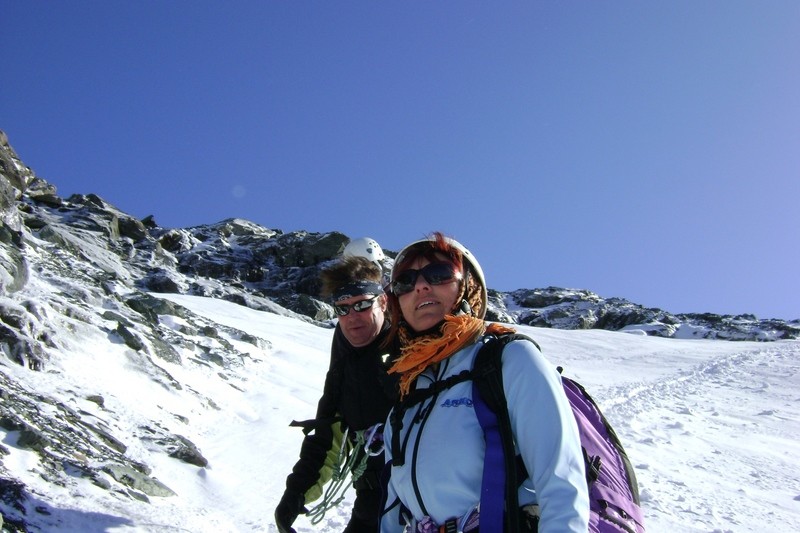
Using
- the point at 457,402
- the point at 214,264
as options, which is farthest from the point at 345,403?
the point at 214,264

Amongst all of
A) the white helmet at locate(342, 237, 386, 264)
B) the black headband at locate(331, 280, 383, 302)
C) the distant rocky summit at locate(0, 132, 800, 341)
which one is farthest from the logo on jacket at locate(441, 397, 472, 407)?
the distant rocky summit at locate(0, 132, 800, 341)

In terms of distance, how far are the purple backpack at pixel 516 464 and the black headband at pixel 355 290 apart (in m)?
1.75

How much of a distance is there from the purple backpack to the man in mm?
1446

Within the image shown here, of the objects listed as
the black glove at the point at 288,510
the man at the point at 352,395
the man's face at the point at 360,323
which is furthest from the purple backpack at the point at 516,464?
the black glove at the point at 288,510

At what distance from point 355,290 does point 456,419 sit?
1.90 m

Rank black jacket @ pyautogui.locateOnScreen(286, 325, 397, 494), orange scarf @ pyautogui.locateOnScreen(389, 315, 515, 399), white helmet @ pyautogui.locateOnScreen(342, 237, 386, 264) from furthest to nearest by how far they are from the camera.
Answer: white helmet @ pyautogui.locateOnScreen(342, 237, 386, 264), black jacket @ pyautogui.locateOnScreen(286, 325, 397, 494), orange scarf @ pyautogui.locateOnScreen(389, 315, 515, 399)

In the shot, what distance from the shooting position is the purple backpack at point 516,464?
168 cm

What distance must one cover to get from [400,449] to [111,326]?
27.5ft

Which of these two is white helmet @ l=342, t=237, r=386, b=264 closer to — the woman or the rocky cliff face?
the woman

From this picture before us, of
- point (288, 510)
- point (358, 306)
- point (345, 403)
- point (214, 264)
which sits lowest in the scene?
point (288, 510)

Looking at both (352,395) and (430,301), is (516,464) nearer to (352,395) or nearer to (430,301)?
A: (430,301)

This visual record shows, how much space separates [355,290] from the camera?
3.68m

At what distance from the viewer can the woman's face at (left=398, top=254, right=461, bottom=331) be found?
2.28 meters

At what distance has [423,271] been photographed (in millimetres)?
2299
